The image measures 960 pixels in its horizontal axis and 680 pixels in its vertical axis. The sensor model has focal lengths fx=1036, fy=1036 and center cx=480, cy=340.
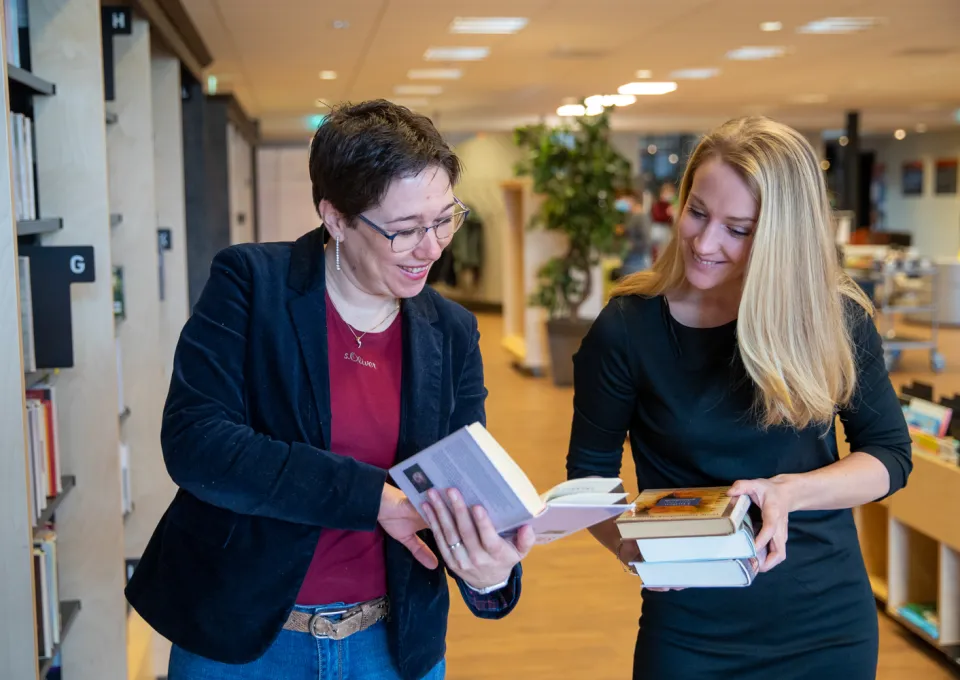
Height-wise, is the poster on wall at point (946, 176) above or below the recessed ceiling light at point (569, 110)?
below

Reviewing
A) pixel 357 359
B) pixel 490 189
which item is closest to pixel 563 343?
pixel 357 359

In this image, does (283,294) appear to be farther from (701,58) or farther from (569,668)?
(701,58)

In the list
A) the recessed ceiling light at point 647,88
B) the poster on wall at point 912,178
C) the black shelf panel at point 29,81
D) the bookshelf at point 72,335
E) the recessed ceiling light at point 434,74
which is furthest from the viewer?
the poster on wall at point 912,178

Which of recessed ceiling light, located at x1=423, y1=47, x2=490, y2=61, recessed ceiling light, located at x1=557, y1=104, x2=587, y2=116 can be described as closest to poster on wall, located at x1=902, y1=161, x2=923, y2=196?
recessed ceiling light, located at x1=557, y1=104, x2=587, y2=116

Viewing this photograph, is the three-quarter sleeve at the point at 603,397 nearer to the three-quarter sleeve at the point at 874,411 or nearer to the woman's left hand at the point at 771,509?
the woman's left hand at the point at 771,509

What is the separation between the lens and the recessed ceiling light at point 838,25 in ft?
28.4

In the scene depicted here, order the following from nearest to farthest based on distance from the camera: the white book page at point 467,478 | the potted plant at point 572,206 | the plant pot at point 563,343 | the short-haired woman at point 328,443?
the white book page at point 467,478, the short-haired woman at point 328,443, the potted plant at point 572,206, the plant pot at point 563,343

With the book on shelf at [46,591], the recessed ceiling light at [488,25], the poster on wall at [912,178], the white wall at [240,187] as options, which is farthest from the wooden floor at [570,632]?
the poster on wall at [912,178]

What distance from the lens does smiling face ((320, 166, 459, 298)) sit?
4.83ft

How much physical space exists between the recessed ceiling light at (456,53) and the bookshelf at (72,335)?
20.7 ft

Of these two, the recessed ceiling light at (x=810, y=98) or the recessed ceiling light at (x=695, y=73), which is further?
the recessed ceiling light at (x=810, y=98)

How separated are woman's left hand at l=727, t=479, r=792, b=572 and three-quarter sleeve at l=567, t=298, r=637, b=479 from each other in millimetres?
287

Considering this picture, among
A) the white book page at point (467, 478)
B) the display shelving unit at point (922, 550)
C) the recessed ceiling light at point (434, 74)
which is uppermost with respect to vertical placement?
the recessed ceiling light at point (434, 74)

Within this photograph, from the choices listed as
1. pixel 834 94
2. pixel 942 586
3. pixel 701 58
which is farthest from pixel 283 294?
pixel 834 94
